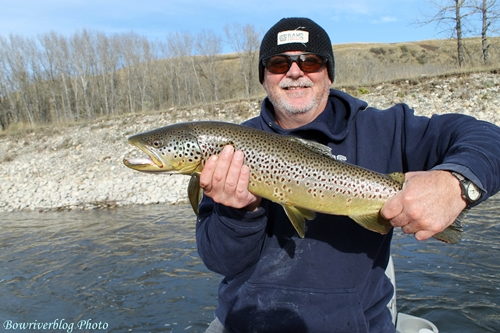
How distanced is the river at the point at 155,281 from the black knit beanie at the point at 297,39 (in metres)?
4.38

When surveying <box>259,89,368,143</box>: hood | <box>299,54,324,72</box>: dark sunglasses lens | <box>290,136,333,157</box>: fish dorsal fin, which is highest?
<box>299,54,324,72</box>: dark sunglasses lens

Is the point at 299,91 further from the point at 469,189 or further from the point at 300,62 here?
the point at 469,189

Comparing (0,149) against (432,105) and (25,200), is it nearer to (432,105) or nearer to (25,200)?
(25,200)

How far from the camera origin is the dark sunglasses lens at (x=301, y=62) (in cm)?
333

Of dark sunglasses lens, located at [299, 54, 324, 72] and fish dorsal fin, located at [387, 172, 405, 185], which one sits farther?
dark sunglasses lens, located at [299, 54, 324, 72]

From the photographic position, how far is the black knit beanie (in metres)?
3.39

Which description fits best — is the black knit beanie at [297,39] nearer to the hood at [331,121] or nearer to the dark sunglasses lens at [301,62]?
the dark sunglasses lens at [301,62]

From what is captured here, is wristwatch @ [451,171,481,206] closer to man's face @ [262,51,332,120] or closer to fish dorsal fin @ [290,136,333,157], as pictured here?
fish dorsal fin @ [290,136,333,157]

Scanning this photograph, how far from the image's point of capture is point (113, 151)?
22.4m

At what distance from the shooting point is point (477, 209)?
1101 cm

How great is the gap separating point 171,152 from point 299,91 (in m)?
1.25

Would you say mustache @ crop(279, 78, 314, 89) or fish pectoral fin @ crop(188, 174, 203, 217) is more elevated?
mustache @ crop(279, 78, 314, 89)

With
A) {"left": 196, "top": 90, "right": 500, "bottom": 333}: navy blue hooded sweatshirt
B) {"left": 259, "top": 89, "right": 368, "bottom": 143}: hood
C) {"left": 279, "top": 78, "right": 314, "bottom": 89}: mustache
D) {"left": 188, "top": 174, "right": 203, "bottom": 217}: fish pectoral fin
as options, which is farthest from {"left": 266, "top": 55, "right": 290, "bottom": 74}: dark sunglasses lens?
{"left": 188, "top": 174, "right": 203, "bottom": 217}: fish pectoral fin

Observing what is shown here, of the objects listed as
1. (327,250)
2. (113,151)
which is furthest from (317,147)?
(113,151)
